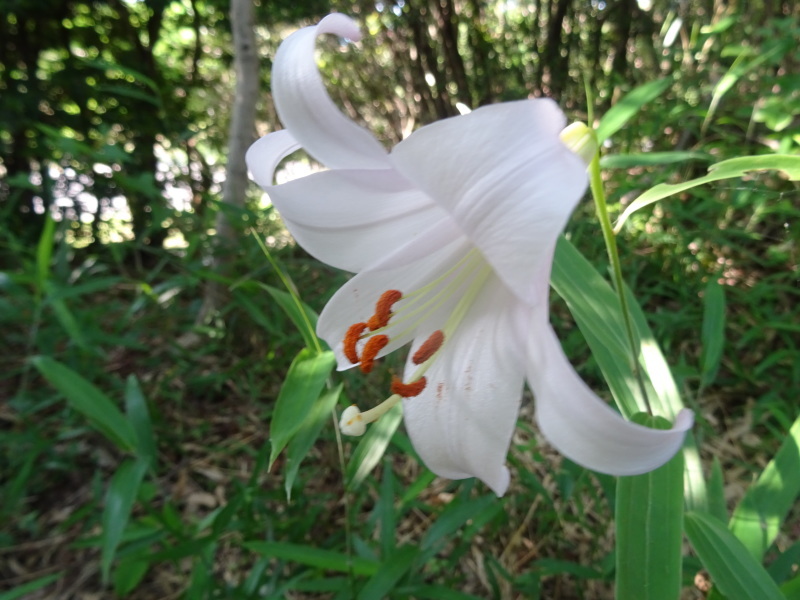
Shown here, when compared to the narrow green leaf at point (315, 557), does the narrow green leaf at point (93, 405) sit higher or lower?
higher

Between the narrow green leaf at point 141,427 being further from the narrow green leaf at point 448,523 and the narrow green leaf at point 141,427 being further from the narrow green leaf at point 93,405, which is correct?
the narrow green leaf at point 448,523

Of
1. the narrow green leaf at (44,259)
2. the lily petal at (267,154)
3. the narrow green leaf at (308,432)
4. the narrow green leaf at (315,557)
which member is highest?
the narrow green leaf at (44,259)

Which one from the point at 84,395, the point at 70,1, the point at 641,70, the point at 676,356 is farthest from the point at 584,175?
the point at 70,1

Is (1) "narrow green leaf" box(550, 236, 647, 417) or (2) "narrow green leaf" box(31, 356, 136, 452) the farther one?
(2) "narrow green leaf" box(31, 356, 136, 452)

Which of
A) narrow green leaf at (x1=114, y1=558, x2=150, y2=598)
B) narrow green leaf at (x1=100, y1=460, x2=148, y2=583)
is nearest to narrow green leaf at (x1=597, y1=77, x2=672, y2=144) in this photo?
narrow green leaf at (x1=100, y1=460, x2=148, y2=583)

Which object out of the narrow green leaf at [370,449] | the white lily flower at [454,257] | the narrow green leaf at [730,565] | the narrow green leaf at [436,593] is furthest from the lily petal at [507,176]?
the narrow green leaf at [436,593]

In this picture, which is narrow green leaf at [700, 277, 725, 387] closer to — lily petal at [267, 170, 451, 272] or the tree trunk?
lily petal at [267, 170, 451, 272]
